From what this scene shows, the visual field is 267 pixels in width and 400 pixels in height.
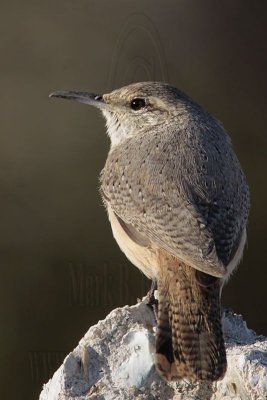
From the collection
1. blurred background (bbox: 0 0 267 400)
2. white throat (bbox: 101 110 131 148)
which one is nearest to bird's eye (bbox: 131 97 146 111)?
white throat (bbox: 101 110 131 148)

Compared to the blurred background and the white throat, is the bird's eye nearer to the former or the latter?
the white throat

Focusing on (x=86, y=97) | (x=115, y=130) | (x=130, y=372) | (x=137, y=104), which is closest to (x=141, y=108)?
(x=137, y=104)

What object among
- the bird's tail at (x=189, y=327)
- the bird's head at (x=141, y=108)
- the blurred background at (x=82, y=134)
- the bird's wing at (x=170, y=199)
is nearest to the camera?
the bird's tail at (x=189, y=327)

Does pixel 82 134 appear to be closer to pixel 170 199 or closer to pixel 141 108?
pixel 141 108

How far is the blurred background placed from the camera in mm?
8727

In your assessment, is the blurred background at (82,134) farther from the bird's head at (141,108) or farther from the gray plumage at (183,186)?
the gray plumage at (183,186)

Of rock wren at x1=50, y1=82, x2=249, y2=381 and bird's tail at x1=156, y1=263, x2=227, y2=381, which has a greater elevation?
rock wren at x1=50, y1=82, x2=249, y2=381

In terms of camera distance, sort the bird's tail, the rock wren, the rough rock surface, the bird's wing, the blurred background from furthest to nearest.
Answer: the blurred background
the bird's wing
the rock wren
the bird's tail
the rough rock surface

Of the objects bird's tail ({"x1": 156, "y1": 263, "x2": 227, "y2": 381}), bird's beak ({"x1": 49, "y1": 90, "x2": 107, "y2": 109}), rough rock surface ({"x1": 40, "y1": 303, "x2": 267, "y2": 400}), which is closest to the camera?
rough rock surface ({"x1": 40, "y1": 303, "x2": 267, "y2": 400})

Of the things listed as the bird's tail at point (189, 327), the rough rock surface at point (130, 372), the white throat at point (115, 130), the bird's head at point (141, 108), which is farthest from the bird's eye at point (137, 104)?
the rough rock surface at point (130, 372)

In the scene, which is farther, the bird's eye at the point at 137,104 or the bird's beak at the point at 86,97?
the bird's beak at the point at 86,97

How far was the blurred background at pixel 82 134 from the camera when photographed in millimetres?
8727

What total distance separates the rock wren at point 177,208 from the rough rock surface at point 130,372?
0.07 metres

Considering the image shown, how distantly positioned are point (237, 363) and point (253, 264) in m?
4.78
